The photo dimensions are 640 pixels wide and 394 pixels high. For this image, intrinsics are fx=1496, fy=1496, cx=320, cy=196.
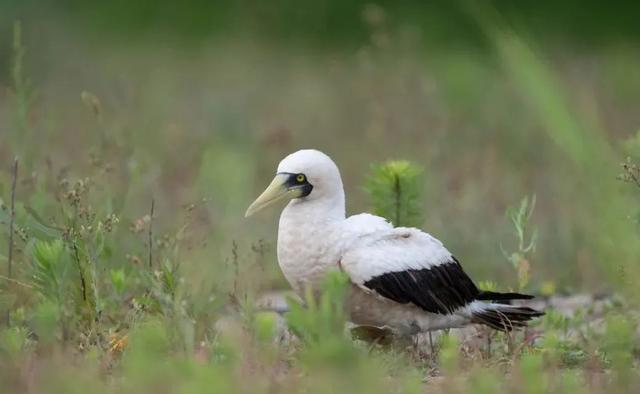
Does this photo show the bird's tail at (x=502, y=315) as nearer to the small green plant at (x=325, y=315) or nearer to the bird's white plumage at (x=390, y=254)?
the bird's white plumage at (x=390, y=254)

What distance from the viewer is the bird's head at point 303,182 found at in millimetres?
5902

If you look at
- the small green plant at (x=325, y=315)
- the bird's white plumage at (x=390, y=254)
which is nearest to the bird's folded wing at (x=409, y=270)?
the bird's white plumage at (x=390, y=254)

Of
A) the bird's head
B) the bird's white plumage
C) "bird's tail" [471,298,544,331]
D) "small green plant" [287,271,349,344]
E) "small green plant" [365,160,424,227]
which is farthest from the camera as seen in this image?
"small green plant" [365,160,424,227]

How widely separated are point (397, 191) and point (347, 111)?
621cm

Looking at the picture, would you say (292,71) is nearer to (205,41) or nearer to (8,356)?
(205,41)

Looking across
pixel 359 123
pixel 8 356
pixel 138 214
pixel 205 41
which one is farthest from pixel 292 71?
pixel 8 356

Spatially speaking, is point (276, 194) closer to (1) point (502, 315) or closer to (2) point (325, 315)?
(1) point (502, 315)

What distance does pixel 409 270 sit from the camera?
5746 mm

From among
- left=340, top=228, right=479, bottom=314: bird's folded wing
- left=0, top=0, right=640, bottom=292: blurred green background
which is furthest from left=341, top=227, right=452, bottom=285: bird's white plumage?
left=0, top=0, right=640, bottom=292: blurred green background

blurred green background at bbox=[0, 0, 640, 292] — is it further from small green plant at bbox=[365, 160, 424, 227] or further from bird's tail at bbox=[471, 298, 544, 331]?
small green plant at bbox=[365, 160, 424, 227]

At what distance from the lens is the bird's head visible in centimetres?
590

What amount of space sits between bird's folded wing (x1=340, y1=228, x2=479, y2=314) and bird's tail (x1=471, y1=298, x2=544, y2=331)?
76 millimetres

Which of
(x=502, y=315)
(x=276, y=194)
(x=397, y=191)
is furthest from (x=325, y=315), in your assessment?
(x=397, y=191)

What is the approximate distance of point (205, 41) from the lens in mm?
16219
